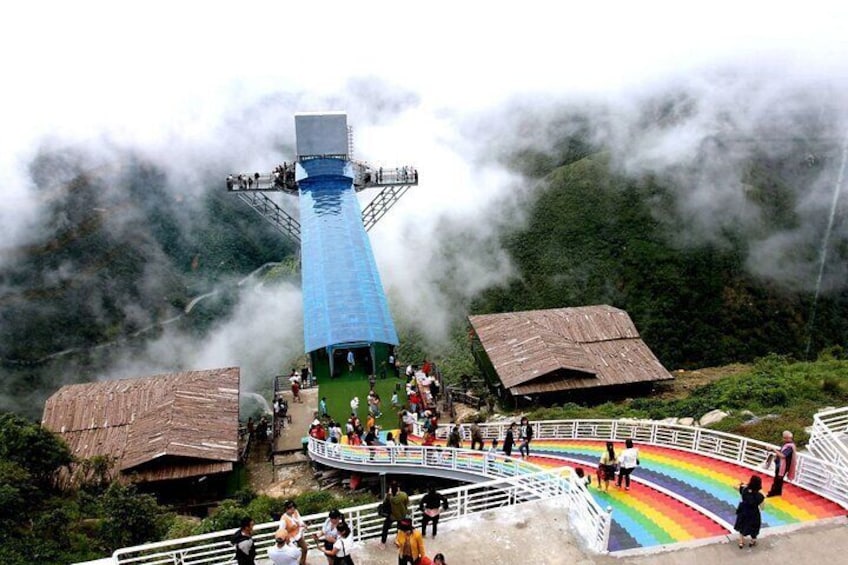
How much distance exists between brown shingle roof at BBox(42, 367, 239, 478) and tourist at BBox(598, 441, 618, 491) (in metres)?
14.6

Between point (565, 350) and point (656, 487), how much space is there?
55.1 ft

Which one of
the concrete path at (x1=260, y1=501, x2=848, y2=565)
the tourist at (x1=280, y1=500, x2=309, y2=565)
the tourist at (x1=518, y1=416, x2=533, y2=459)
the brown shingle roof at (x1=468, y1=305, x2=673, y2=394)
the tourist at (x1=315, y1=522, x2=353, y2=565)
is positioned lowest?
the concrete path at (x1=260, y1=501, x2=848, y2=565)

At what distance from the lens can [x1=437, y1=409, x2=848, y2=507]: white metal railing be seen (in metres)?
13.5

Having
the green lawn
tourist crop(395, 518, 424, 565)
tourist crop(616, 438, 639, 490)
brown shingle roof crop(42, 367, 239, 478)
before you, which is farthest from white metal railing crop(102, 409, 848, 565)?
brown shingle roof crop(42, 367, 239, 478)

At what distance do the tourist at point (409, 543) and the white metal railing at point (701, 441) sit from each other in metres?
8.84

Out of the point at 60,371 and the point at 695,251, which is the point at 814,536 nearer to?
the point at 695,251

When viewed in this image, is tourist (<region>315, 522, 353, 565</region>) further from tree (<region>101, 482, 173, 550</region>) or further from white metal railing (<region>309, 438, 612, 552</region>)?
tree (<region>101, 482, 173, 550</region>)

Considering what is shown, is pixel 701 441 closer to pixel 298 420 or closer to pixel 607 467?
pixel 607 467

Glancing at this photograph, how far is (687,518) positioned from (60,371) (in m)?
48.2

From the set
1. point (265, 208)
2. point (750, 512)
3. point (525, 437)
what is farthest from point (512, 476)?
point (265, 208)

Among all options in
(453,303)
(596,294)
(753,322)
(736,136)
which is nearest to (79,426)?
(453,303)

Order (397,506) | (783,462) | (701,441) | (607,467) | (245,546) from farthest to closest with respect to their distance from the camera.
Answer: (701,441) → (607,467) → (783,462) → (397,506) → (245,546)

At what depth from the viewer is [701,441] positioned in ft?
58.7

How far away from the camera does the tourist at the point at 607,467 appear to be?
49.2ft
